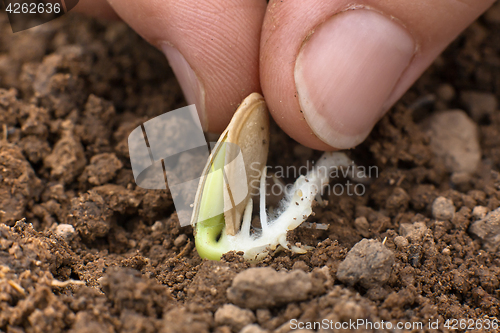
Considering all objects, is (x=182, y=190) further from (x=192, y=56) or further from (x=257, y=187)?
(x=192, y=56)

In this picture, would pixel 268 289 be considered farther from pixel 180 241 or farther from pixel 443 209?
pixel 443 209

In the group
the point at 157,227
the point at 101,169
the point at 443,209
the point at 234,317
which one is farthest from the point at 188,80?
the point at 443,209

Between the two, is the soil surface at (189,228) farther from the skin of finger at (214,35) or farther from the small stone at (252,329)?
the skin of finger at (214,35)

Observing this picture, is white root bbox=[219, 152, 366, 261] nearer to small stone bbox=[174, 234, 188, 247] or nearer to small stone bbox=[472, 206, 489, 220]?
small stone bbox=[174, 234, 188, 247]

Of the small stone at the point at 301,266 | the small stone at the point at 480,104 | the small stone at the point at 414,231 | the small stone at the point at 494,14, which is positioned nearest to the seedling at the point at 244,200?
the small stone at the point at 301,266

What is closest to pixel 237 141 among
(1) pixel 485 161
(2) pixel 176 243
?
(2) pixel 176 243
